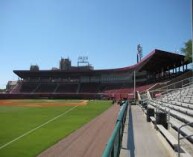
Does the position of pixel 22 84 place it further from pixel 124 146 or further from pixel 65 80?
pixel 124 146

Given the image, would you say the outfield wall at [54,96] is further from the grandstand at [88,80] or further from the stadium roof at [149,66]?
the stadium roof at [149,66]

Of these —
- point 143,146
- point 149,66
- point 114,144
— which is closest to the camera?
point 114,144

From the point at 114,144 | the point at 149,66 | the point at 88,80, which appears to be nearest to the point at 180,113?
the point at 114,144

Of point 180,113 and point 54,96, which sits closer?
point 180,113

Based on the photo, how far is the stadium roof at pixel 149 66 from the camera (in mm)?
57609

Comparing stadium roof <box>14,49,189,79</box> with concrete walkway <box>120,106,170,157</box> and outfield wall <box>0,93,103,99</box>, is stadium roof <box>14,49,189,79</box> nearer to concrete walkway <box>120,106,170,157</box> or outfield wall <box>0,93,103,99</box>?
outfield wall <box>0,93,103,99</box>

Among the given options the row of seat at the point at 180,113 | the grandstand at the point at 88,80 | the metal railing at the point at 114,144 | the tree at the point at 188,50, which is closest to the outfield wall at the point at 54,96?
the grandstand at the point at 88,80

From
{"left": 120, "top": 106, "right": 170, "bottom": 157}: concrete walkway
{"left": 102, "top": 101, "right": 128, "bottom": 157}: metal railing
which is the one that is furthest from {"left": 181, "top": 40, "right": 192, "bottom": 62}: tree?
{"left": 102, "top": 101, "right": 128, "bottom": 157}: metal railing

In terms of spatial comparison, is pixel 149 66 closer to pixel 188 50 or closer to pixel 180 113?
pixel 188 50

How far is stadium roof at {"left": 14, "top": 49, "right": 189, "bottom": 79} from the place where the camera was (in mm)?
57609

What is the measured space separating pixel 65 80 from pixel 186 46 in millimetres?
44756

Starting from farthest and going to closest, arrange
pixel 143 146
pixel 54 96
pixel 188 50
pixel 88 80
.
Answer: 1. pixel 88 80
2. pixel 54 96
3. pixel 188 50
4. pixel 143 146

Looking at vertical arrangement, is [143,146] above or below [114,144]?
below

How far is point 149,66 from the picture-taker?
72312mm
